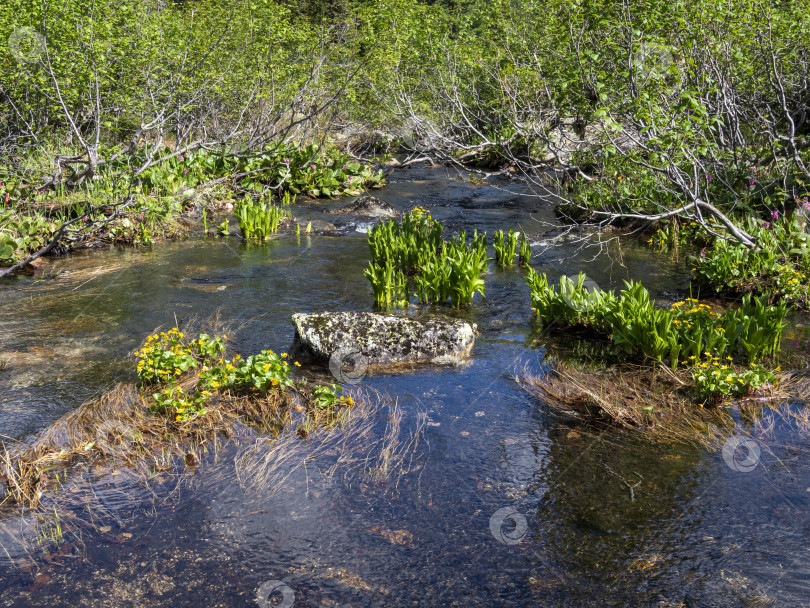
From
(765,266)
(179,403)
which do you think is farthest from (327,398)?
(765,266)

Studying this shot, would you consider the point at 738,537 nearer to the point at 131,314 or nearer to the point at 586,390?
the point at 586,390

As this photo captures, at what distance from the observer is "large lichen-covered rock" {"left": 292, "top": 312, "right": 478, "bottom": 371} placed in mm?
6523

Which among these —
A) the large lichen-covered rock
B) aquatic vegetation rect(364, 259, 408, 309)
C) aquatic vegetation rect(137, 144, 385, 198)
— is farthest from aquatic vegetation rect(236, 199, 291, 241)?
the large lichen-covered rock

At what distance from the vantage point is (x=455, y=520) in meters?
4.07

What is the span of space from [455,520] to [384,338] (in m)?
2.80

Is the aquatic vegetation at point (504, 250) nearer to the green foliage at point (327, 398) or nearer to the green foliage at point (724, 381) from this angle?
the green foliage at point (724, 381)

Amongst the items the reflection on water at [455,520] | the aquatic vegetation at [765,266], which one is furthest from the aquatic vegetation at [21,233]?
the aquatic vegetation at [765,266]

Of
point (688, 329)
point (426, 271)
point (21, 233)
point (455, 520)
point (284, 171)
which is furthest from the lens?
point (284, 171)

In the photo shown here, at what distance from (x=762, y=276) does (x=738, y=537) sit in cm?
531

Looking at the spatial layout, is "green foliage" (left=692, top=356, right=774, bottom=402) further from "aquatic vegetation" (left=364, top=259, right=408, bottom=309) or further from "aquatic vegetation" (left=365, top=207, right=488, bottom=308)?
"aquatic vegetation" (left=364, top=259, right=408, bottom=309)

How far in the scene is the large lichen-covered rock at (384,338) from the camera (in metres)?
6.52

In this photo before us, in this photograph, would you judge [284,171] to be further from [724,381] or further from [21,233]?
[724,381]

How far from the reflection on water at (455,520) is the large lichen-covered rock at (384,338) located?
0.96 ft

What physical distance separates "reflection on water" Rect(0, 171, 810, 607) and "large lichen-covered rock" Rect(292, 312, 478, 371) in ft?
0.96
